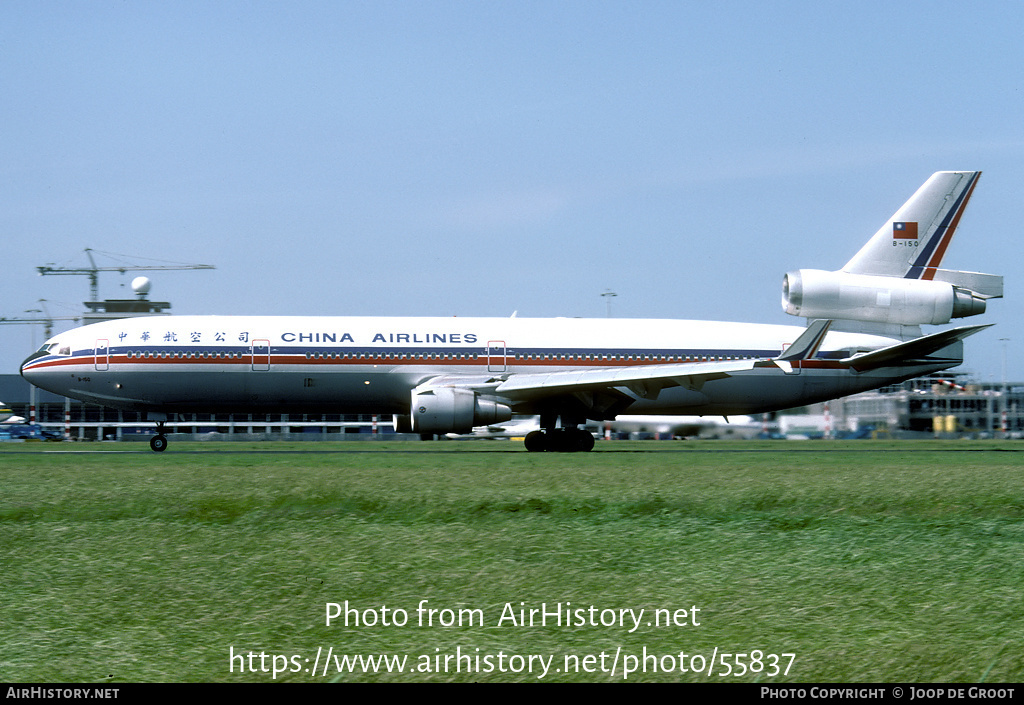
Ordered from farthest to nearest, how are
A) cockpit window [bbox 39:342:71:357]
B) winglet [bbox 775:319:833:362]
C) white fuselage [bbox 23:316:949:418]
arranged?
1. cockpit window [bbox 39:342:71:357]
2. white fuselage [bbox 23:316:949:418]
3. winglet [bbox 775:319:833:362]

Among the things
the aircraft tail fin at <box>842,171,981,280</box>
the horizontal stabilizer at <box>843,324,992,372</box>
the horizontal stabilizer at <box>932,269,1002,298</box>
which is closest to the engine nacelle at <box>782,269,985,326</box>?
the horizontal stabilizer at <box>932,269,1002,298</box>

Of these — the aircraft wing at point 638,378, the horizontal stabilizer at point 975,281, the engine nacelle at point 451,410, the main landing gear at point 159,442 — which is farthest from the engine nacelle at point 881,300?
the main landing gear at point 159,442

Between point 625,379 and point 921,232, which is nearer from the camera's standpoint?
point 625,379

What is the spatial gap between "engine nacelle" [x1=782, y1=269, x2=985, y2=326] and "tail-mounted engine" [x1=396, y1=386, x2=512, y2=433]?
1141 centimetres

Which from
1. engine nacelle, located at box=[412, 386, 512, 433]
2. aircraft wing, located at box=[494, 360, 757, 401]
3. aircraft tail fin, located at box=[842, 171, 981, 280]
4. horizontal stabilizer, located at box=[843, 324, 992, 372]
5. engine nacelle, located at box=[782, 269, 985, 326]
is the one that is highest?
aircraft tail fin, located at box=[842, 171, 981, 280]

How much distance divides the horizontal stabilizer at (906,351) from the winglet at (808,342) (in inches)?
114

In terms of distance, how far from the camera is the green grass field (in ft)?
14.9

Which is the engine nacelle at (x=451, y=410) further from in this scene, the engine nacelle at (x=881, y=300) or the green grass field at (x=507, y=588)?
the green grass field at (x=507, y=588)

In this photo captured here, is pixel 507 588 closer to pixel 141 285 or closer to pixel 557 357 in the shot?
pixel 557 357

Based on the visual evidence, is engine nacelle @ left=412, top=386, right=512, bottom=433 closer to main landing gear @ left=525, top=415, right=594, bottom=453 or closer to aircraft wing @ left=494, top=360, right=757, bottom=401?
aircraft wing @ left=494, top=360, right=757, bottom=401

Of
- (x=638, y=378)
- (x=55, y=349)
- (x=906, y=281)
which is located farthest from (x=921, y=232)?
(x=55, y=349)

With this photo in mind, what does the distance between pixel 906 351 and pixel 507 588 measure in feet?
102

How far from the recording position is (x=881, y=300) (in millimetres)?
35156
